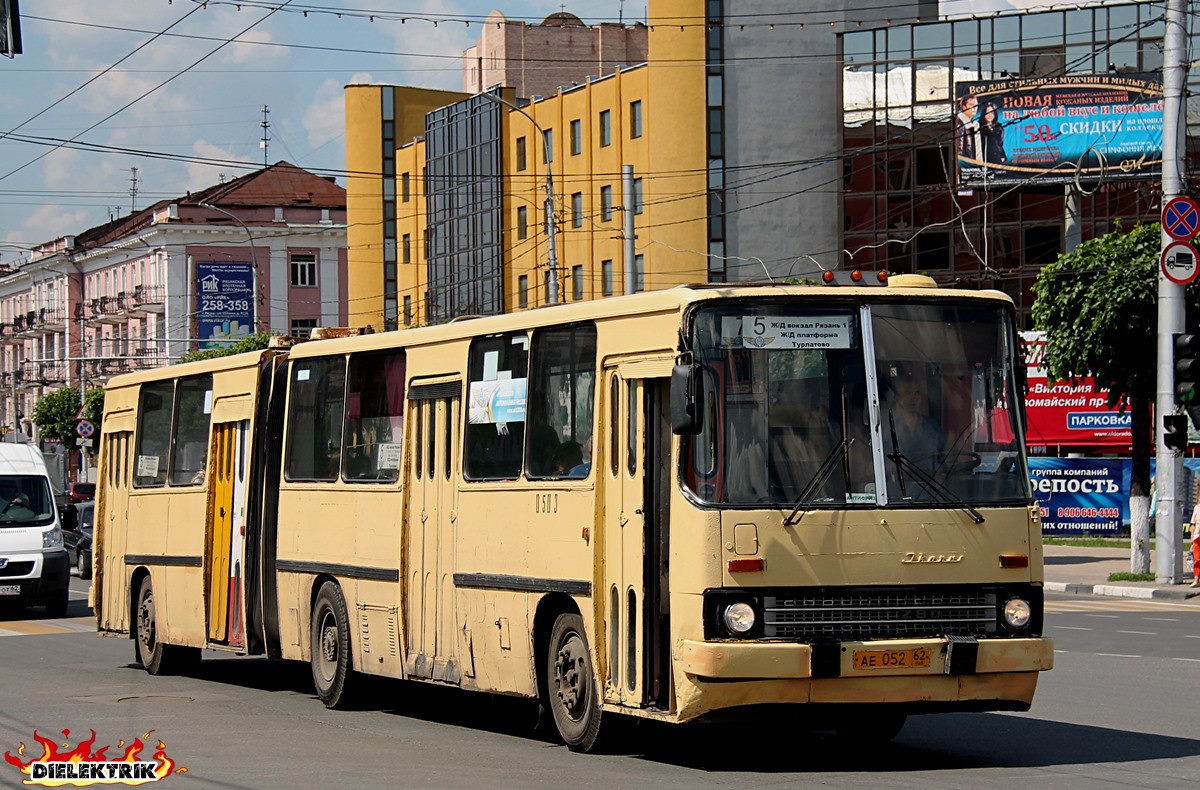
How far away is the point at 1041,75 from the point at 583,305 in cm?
5052

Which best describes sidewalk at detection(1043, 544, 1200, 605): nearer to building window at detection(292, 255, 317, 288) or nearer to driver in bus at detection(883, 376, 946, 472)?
driver in bus at detection(883, 376, 946, 472)

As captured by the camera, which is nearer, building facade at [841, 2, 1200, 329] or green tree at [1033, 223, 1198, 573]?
green tree at [1033, 223, 1198, 573]

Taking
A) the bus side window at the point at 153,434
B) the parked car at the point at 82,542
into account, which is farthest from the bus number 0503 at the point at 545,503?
the parked car at the point at 82,542

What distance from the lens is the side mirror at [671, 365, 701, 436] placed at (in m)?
10.2

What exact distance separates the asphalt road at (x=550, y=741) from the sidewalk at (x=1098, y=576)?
1087 cm

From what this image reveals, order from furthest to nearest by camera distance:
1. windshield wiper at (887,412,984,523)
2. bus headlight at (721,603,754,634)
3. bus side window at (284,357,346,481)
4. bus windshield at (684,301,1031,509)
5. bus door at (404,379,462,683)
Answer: bus side window at (284,357,346,481), bus door at (404,379,462,683), windshield wiper at (887,412,984,523), bus windshield at (684,301,1031,509), bus headlight at (721,603,754,634)

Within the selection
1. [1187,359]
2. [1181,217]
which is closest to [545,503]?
[1187,359]

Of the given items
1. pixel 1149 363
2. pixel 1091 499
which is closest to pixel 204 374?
pixel 1149 363

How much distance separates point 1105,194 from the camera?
198ft

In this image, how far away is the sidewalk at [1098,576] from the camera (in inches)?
1144

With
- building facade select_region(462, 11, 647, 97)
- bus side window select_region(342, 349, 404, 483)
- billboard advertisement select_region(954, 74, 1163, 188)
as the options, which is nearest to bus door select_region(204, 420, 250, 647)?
bus side window select_region(342, 349, 404, 483)

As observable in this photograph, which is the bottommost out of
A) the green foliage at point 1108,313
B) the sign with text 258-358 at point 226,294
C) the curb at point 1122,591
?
the curb at point 1122,591

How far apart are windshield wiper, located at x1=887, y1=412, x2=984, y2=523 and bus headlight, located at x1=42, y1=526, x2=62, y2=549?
62.1 feet

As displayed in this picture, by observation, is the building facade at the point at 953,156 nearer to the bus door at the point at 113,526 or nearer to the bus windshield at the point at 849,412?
the bus door at the point at 113,526
